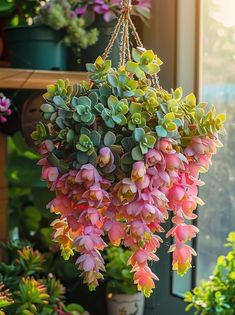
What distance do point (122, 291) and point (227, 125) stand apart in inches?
22.2

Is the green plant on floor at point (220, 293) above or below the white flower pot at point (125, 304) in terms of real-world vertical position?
above

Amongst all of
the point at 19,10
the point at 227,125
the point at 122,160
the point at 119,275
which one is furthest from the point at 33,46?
the point at 122,160

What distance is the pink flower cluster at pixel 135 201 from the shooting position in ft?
2.70

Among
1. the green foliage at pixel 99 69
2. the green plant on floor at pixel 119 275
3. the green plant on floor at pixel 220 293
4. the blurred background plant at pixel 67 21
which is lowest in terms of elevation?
the green plant on floor at pixel 119 275

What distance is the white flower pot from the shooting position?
5.12ft

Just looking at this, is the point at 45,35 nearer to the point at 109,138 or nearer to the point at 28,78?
the point at 28,78

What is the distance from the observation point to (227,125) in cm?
149

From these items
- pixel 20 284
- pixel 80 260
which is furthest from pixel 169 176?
pixel 20 284

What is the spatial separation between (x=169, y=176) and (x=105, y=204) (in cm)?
11

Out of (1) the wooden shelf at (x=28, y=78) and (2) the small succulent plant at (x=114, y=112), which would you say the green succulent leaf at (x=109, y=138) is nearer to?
(2) the small succulent plant at (x=114, y=112)

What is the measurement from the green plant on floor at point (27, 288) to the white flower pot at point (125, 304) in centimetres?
10

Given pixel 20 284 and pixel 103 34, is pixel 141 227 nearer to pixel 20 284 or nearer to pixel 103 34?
pixel 20 284

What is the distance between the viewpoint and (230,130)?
148 cm

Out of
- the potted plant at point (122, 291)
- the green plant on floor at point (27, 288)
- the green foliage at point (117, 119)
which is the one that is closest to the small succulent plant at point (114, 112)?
the green foliage at point (117, 119)
